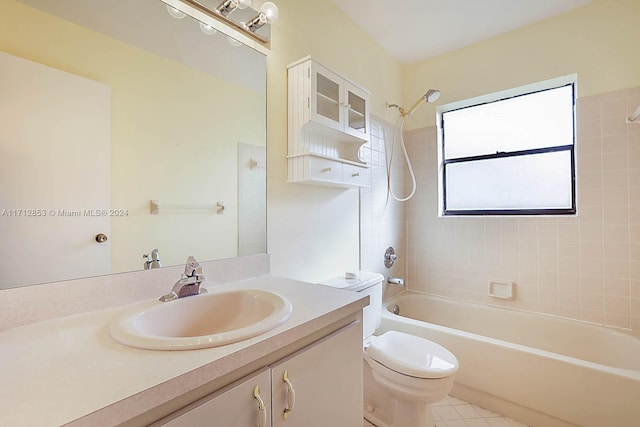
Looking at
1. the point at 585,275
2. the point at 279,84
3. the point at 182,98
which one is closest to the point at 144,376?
the point at 182,98

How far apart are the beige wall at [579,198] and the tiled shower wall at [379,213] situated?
1.34 feet

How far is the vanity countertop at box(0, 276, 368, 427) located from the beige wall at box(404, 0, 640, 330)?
196 cm

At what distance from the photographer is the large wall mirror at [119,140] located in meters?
0.75

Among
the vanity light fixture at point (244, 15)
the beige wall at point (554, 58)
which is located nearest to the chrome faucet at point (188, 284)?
the vanity light fixture at point (244, 15)

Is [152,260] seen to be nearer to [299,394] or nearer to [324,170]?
[299,394]

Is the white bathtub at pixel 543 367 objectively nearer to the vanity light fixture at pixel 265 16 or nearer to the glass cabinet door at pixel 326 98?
the glass cabinet door at pixel 326 98

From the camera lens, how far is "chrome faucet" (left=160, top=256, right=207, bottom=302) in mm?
936

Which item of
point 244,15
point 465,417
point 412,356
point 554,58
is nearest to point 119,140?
point 244,15

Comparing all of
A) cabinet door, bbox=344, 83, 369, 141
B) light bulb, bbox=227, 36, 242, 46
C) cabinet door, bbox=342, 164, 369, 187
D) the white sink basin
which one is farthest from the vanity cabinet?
light bulb, bbox=227, 36, 242, 46

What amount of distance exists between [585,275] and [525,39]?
1730mm

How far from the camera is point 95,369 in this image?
52 centimetres

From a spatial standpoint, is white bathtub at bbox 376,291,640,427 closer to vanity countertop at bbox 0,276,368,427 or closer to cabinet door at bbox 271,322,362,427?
cabinet door at bbox 271,322,362,427

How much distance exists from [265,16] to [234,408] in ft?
4.79

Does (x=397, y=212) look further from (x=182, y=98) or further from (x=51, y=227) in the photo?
(x=51, y=227)
